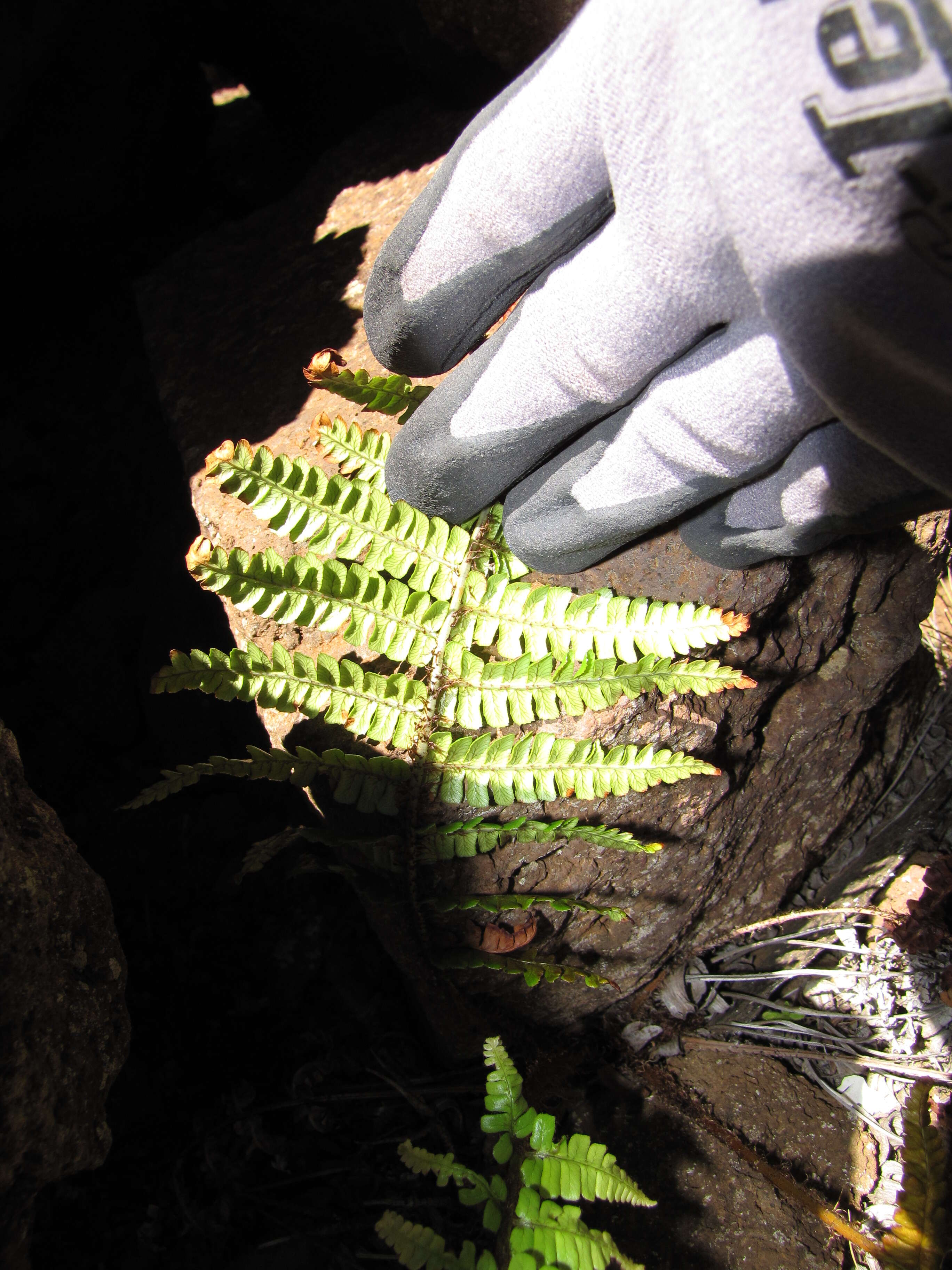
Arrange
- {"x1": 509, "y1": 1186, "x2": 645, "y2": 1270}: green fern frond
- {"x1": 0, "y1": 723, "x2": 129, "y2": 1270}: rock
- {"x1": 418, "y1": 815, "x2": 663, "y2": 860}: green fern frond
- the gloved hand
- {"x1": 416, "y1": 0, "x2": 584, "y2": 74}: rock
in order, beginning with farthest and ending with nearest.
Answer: {"x1": 416, "y1": 0, "x2": 584, "y2": 74}: rock, {"x1": 418, "y1": 815, "x2": 663, "y2": 860}: green fern frond, {"x1": 509, "y1": 1186, "x2": 645, "y2": 1270}: green fern frond, {"x1": 0, "y1": 723, "x2": 129, "y2": 1270}: rock, the gloved hand

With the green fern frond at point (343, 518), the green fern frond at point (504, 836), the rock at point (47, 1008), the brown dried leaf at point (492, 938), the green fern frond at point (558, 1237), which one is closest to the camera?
the rock at point (47, 1008)

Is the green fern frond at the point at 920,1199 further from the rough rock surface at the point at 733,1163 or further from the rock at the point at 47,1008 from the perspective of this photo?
the rock at the point at 47,1008

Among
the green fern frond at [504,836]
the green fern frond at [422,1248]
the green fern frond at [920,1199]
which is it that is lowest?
the green fern frond at [920,1199]

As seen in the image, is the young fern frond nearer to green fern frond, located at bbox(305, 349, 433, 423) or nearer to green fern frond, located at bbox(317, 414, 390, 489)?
green fern frond, located at bbox(317, 414, 390, 489)

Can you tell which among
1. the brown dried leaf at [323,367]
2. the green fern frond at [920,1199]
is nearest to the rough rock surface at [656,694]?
the brown dried leaf at [323,367]

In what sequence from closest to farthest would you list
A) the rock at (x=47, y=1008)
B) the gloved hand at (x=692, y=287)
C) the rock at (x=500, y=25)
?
the gloved hand at (x=692, y=287), the rock at (x=47, y=1008), the rock at (x=500, y=25)

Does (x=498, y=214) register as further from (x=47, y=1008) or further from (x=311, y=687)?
(x=47, y=1008)

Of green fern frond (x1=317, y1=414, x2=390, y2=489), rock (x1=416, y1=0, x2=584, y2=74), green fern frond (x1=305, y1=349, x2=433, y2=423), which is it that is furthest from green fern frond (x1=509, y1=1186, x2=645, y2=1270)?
rock (x1=416, y1=0, x2=584, y2=74)
